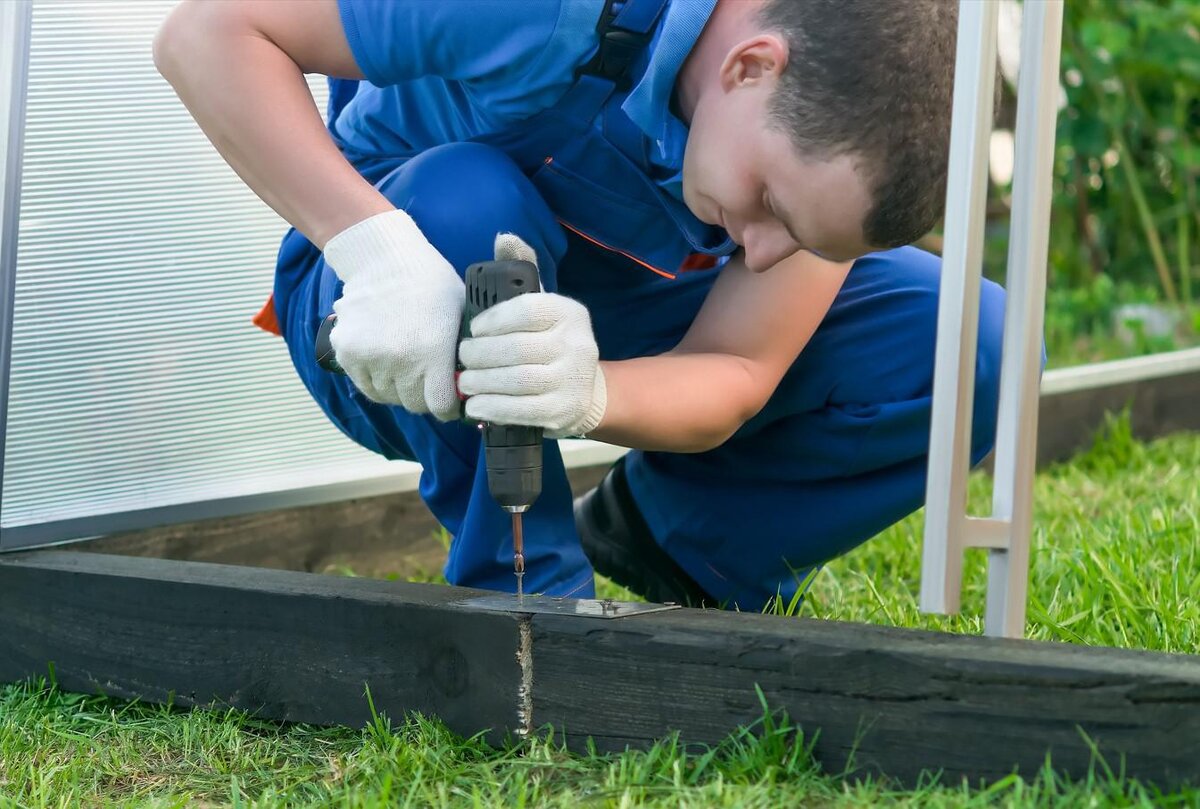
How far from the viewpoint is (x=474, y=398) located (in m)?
1.30

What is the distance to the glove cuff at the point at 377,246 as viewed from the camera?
1.32 m

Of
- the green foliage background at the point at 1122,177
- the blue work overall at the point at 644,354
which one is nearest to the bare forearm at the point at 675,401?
the blue work overall at the point at 644,354

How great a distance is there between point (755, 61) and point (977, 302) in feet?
1.17

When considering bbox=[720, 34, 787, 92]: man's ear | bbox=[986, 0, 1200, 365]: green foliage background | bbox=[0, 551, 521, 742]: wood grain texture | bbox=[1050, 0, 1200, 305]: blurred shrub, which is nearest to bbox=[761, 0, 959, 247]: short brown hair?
bbox=[720, 34, 787, 92]: man's ear

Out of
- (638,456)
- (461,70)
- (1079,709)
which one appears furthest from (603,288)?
(1079,709)

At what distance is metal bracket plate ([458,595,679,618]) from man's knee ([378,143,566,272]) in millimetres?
369

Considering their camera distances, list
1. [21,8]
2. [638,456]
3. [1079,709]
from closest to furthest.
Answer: [1079,709] → [21,8] → [638,456]

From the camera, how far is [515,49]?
53.6 inches

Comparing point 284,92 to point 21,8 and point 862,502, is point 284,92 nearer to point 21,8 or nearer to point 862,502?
point 21,8

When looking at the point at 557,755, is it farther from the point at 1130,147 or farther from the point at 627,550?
the point at 1130,147

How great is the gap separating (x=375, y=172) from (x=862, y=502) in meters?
0.74

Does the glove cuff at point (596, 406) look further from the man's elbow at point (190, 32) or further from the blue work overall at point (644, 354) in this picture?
the man's elbow at point (190, 32)

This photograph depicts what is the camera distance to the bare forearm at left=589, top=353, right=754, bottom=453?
141 cm

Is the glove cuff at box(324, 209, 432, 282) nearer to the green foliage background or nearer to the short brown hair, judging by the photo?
the short brown hair
